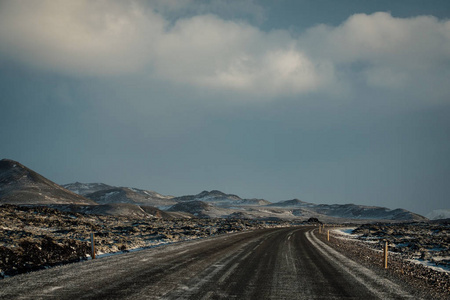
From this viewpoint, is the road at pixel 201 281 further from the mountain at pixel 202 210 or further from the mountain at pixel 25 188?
the mountain at pixel 202 210

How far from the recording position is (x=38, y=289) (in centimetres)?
829

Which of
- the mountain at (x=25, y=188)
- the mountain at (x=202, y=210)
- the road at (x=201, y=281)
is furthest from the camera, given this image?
the mountain at (x=202, y=210)

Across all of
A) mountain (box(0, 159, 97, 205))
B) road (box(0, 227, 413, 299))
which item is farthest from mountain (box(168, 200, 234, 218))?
road (box(0, 227, 413, 299))

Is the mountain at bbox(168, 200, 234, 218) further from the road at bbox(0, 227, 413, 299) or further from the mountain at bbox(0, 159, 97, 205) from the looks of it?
the road at bbox(0, 227, 413, 299)

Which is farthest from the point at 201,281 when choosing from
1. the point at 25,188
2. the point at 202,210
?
the point at 202,210

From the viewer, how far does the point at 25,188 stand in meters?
117

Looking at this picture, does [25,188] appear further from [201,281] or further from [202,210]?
[201,281]

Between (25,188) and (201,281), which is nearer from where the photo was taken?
(201,281)

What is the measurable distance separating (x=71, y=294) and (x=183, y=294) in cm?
287

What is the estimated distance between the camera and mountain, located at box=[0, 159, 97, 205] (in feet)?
347

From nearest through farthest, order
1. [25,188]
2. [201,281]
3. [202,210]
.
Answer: [201,281], [25,188], [202,210]

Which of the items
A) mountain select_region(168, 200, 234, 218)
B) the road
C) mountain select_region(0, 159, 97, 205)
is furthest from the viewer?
mountain select_region(168, 200, 234, 218)

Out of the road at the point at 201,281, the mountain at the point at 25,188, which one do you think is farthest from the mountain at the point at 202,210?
the road at the point at 201,281

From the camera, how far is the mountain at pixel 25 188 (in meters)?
106
